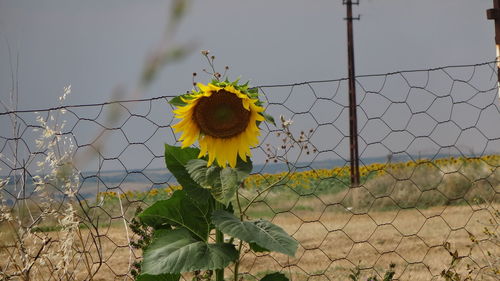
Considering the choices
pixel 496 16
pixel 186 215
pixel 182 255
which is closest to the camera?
pixel 182 255

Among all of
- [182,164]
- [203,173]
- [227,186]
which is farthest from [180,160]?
[227,186]

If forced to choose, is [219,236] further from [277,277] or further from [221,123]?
[221,123]

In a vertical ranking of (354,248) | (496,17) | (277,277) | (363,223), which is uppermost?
(496,17)

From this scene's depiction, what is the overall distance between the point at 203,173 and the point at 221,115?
0.20 m

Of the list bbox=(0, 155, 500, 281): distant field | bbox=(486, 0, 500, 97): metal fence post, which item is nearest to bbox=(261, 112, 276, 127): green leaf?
bbox=(0, 155, 500, 281): distant field

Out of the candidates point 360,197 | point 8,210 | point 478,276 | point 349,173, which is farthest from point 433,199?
point 8,210

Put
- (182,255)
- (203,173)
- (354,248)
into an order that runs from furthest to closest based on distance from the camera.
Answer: (354,248) < (203,173) < (182,255)

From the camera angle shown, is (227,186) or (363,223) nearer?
(227,186)

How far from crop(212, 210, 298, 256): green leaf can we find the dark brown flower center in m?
0.26

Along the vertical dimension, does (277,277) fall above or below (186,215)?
A: below

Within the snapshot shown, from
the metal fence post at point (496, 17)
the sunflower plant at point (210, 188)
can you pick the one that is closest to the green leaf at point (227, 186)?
the sunflower plant at point (210, 188)

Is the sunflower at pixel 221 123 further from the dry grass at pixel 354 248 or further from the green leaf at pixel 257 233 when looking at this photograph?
the dry grass at pixel 354 248

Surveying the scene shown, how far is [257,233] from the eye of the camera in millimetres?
2172

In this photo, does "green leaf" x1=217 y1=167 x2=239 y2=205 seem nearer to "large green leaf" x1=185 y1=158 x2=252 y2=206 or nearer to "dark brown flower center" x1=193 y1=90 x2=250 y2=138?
"large green leaf" x1=185 y1=158 x2=252 y2=206
